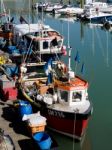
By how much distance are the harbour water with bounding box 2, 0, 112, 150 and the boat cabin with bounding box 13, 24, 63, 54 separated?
8.44 ft

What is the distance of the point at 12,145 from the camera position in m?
16.8

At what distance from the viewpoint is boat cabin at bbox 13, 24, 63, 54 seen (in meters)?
33.1

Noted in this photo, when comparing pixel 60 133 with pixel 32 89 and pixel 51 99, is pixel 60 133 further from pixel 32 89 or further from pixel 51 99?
pixel 32 89

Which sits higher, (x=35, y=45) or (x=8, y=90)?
(x=35, y=45)

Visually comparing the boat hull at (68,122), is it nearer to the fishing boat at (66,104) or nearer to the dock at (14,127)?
the fishing boat at (66,104)

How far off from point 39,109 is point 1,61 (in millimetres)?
10315

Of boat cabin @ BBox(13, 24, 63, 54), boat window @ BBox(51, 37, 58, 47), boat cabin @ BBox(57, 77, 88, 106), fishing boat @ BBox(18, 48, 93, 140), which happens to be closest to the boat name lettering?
fishing boat @ BBox(18, 48, 93, 140)

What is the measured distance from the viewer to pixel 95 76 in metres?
31.0

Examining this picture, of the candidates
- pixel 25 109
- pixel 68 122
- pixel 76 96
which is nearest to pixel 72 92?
pixel 76 96

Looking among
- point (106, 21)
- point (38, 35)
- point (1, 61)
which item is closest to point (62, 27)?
point (106, 21)

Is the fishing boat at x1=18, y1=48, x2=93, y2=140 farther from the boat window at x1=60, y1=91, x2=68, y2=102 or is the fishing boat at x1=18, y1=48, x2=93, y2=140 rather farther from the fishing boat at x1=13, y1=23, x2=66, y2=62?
the fishing boat at x1=13, y1=23, x2=66, y2=62

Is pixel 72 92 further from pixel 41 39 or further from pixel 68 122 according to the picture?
pixel 41 39

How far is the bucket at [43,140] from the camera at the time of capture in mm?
16675

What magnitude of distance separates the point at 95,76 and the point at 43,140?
14665 mm
